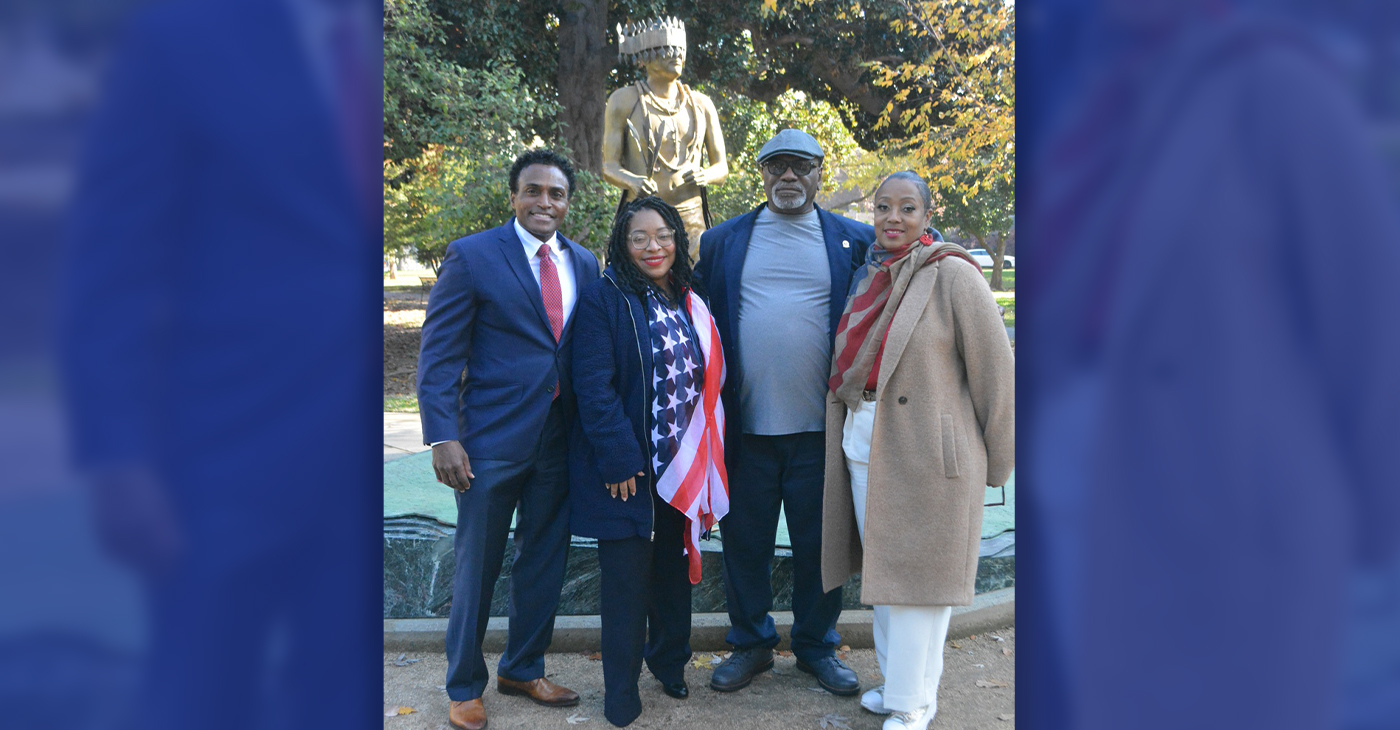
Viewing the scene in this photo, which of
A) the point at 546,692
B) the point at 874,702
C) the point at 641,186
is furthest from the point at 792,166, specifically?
the point at 546,692

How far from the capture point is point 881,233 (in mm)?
3686

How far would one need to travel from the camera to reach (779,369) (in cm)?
396

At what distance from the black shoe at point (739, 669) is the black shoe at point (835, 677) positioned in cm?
22

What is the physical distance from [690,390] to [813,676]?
1.49 meters

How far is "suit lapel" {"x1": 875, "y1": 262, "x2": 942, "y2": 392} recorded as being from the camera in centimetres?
349

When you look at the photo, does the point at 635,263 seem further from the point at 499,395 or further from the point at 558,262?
the point at 499,395

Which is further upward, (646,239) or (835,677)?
(646,239)

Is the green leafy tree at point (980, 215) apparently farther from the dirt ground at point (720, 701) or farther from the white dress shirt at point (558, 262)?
the white dress shirt at point (558, 262)

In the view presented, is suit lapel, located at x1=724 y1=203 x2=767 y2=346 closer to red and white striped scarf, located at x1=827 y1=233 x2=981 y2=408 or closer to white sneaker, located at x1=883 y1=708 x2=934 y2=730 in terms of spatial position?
red and white striped scarf, located at x1=827 y1=233 x2=981 y2=408

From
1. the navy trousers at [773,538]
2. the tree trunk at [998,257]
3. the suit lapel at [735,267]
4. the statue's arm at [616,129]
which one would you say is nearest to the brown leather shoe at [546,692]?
the navy trousers at [773,538]

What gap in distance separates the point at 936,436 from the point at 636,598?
1298 mm

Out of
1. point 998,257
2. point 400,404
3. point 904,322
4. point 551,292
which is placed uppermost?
point 998,257
